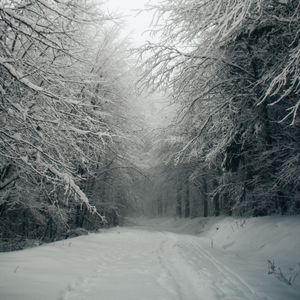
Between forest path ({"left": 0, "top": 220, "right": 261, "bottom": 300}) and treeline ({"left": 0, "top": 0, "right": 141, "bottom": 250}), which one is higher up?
treeline ({"left": 0, "top": 0, "right": 141, "bottom": 250})

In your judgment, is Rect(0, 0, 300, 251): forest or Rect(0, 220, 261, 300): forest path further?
Rect(0, 0, 300, 251): forest

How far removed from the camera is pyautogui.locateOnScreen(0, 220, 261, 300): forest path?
462 cm

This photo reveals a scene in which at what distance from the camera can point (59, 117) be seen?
18.8 ft

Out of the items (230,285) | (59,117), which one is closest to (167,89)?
(59,117)

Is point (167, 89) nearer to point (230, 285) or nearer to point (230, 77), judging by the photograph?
point (230, 77)

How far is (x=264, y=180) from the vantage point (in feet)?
37.9

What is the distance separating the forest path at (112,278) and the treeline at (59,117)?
45.4 inches

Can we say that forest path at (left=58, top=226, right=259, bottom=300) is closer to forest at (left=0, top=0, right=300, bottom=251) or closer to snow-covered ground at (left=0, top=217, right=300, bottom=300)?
snow-covered ground at (left=0, top=217, right=300, bottom=300)

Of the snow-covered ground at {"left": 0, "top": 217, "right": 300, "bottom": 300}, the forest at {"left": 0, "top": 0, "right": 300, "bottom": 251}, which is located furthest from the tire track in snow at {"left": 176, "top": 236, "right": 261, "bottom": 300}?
the forest at {"left": 0, "top": 0, "right": 300, "bottom": 251}

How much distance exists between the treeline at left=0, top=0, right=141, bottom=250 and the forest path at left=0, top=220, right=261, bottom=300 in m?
1.15

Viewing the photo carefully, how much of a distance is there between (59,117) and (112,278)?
310 cm

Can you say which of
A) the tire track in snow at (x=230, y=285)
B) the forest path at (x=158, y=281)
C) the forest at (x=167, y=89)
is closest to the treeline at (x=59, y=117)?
the forest at (x=167, y=89)

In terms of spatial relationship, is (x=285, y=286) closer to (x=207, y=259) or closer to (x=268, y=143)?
(x=207, y=259)

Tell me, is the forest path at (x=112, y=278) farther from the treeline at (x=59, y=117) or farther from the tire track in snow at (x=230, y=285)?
the treeline at (x=59, y=117)
